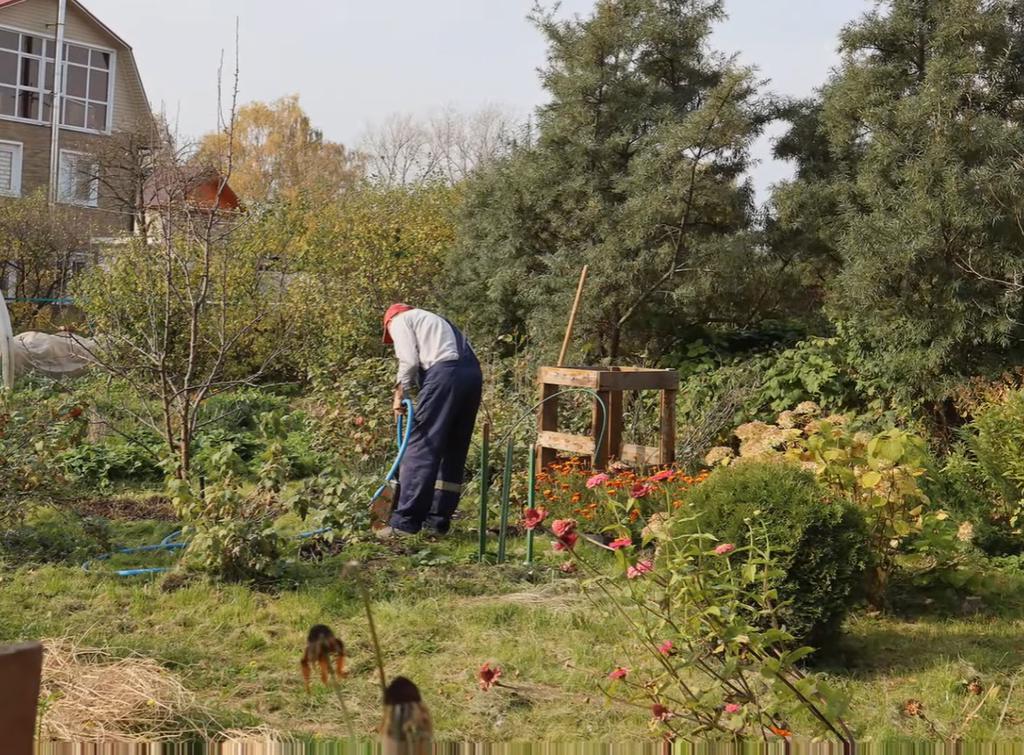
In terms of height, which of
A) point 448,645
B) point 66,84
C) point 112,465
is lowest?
point 448,645

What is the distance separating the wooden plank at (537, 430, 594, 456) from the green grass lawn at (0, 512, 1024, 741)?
5.85ft

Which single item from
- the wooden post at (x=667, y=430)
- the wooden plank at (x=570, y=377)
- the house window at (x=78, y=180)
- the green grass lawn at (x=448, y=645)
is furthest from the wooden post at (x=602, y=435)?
the house window at (x=78, y=180)

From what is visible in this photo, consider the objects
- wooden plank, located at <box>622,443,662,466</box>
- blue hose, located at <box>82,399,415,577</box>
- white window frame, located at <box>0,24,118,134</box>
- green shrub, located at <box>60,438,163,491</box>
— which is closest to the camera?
blue hose, located at <box>82,399,415,577</box>

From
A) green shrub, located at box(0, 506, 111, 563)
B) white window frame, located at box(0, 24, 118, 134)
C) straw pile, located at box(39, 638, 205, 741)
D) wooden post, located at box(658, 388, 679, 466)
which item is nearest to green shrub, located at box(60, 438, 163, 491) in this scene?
green shrub, located at box(0, 506, 111, 563)

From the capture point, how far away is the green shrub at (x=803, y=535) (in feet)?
15.3

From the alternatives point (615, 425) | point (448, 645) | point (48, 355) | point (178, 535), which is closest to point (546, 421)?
point (615, 425)

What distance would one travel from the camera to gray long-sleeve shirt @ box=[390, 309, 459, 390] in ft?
23.5

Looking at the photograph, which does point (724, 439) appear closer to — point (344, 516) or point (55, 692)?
point (344, 516)

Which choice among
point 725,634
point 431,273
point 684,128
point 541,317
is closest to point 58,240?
point 431,273

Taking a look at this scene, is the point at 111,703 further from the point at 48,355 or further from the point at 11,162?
the point at 11,162

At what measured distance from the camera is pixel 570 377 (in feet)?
26.8

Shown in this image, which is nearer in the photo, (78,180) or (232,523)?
(232,523)

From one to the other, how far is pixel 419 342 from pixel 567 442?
5.31 feet

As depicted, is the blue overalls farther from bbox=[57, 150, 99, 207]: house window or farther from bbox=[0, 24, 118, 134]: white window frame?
bbox=[0, 24, 118, 134]: white window frame
